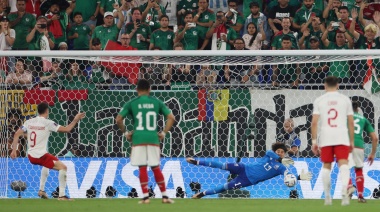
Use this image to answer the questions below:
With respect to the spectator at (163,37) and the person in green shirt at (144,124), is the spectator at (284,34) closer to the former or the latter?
the spectator at (163,37)

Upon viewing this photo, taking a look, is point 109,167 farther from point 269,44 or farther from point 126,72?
point 269,44

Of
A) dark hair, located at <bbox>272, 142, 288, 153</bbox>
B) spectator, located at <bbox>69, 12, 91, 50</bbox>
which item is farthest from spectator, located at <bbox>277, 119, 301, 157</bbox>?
spectator, located at <bbox>69, 12, 91, 50</bbox>

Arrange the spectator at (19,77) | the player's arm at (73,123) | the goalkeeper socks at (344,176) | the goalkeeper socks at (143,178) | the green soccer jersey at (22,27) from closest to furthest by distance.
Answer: the goalkeeper socks at (344,176) → the goalkeeper socks at (143,178) → the player's arm at (73,123) → the spectator at (19,77) → the green soccer jersey at (22,27)

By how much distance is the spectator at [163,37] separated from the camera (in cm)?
2159

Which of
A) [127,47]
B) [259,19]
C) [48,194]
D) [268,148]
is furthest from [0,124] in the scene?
[259,19]

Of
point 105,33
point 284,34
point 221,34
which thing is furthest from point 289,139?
point 105,33

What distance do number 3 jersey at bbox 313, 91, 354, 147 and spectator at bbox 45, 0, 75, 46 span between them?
32.8 ft

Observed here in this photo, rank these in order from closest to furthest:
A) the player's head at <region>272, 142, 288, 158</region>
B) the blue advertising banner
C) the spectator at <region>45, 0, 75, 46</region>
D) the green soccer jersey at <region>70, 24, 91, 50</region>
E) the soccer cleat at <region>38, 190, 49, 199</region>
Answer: the soccer cleat at <region>38, 190, 49, 199</region> → the player's head at <region>272, 142, 288, 158</region> → the blue advertising banner → the green soccer jersey at <region>70, 24, 91, 50</region> → the spectator at <region>45, 0, 75, 46</region>

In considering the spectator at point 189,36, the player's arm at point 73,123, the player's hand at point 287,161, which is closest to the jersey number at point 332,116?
the player's hand at point 287,161

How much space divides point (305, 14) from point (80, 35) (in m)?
4.96

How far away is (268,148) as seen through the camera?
1869cm

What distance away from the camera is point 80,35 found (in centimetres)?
2245

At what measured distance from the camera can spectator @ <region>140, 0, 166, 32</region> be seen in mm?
22547

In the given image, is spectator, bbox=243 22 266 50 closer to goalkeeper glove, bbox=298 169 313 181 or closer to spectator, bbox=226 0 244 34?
spectator, bbox=226 0 244 34
